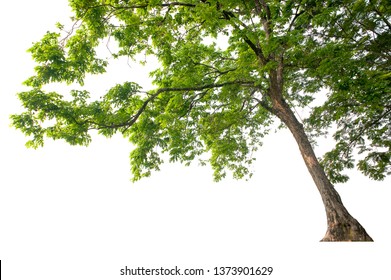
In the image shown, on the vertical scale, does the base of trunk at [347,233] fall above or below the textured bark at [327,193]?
below

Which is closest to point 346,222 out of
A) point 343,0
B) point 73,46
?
point 343,0

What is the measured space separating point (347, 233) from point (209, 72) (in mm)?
6725

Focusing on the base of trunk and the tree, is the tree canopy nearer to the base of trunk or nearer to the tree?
the tree

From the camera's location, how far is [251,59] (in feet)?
28.7

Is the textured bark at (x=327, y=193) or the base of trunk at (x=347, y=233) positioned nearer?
the base of trunk at (x=347, y=233)

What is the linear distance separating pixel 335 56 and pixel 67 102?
292 inches

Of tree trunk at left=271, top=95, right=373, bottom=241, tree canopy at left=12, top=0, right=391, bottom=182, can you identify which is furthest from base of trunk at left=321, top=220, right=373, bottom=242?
tree canopy at left=12, top=0, right=391, bottom=182

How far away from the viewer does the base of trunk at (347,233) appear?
791 centimetres

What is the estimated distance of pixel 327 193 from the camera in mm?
8516

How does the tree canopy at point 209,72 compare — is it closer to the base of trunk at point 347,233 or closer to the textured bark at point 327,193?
the textured bark at point 327,193

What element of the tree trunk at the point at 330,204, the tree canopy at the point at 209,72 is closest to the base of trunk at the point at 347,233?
the tree trunk at the point at 330,204

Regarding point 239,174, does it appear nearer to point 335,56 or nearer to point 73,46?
point 335,56

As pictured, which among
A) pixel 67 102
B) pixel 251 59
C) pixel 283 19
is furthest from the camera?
pixel 251 59

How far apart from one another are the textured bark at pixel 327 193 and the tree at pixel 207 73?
3cm
